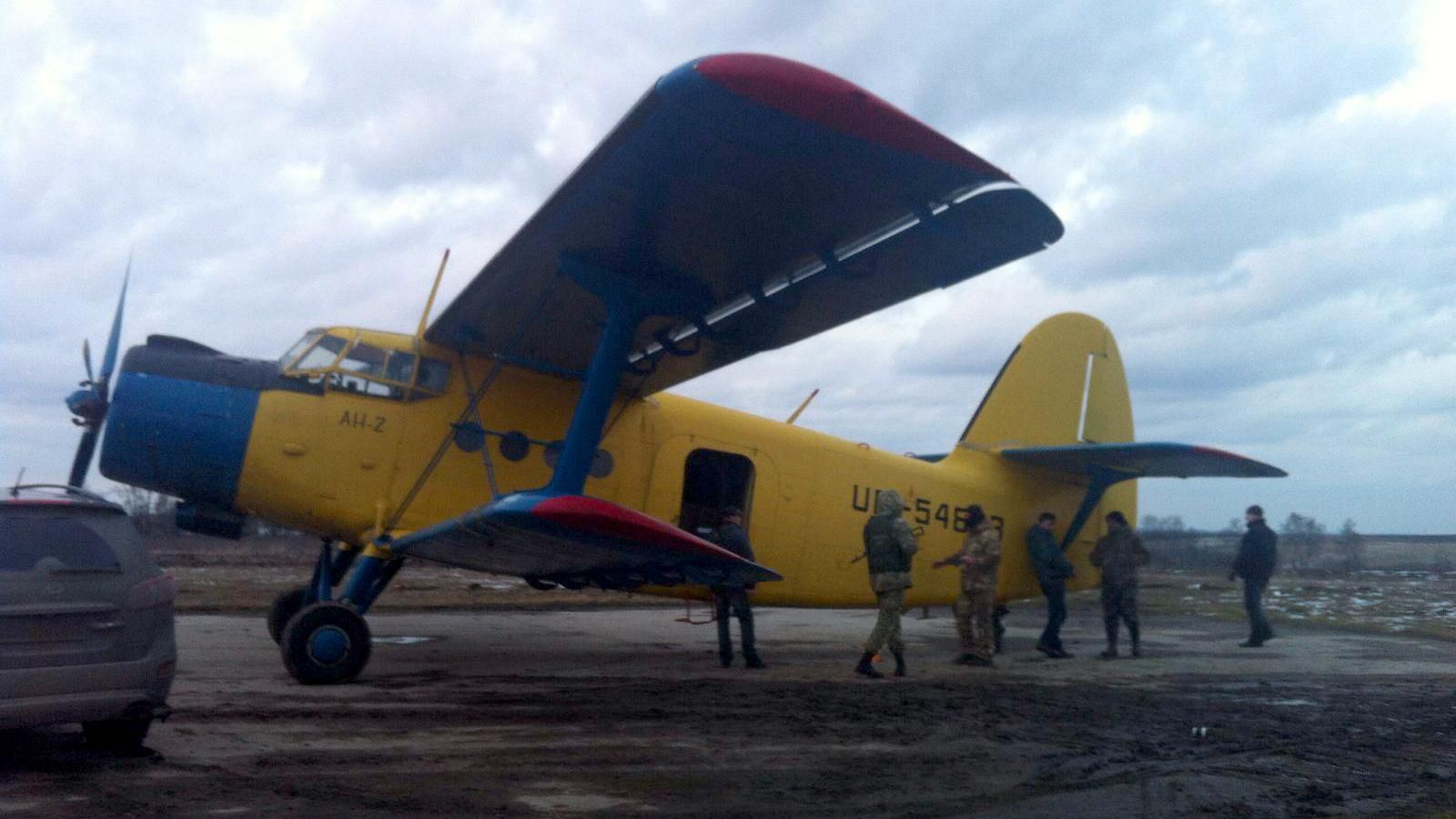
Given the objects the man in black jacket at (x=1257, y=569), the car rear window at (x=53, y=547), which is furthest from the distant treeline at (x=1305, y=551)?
the car rear window at (x=53, y=547)

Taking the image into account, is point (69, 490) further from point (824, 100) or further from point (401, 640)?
point (401, 640)

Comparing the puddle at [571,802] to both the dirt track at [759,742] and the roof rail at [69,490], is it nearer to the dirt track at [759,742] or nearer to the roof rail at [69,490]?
the dirt track at [759,742]

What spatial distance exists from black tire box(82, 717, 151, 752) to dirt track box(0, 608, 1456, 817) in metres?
0.12

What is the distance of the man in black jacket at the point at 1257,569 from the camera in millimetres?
12398

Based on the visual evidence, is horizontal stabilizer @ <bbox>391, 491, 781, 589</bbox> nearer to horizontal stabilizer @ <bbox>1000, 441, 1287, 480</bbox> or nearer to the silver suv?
the silver suv

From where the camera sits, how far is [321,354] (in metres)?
9.23

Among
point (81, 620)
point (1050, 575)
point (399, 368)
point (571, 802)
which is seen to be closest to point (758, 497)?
point (1050, 575)

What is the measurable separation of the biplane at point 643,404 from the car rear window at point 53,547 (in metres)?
2.62

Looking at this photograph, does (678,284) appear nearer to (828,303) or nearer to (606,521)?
(828,303)

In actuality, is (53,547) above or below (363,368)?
below

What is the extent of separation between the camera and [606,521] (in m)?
7.16

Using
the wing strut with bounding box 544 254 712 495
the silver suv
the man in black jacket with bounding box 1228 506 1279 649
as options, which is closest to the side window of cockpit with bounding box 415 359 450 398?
the wing strut with bounding box 544 254 712 495

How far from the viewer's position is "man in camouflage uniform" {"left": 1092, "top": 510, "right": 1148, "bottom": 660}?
11.5 metres

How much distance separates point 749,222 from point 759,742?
3356mm
